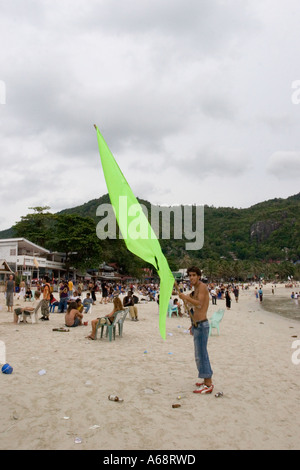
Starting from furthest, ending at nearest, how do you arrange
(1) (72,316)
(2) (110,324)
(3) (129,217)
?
1. (1) (72,316)
2. (2) (110,324)
3. (3) (129,217)

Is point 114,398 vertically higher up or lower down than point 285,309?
higher up

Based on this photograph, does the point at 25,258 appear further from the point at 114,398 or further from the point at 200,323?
the point at 200,323

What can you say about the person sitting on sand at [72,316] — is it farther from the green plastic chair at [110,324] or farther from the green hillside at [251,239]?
the green hillside at [251,239]

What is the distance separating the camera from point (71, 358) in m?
6.67

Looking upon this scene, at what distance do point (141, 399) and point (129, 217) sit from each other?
278cm

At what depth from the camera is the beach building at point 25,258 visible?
138 feet

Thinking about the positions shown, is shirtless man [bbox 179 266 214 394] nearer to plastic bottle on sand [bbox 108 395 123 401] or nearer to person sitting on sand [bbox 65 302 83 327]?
plastic bottle on sand [bbox 108 395 123 401]

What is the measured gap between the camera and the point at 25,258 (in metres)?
42.8

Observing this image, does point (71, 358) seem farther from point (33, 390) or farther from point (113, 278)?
point (113, 278)

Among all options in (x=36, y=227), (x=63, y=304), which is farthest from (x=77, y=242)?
(x=63, y=304)

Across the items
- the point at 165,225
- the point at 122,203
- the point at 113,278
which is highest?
the point at 165,225

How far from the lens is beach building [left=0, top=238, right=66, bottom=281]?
42188 mm
